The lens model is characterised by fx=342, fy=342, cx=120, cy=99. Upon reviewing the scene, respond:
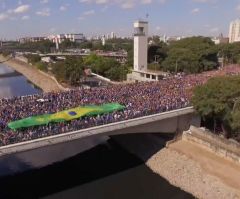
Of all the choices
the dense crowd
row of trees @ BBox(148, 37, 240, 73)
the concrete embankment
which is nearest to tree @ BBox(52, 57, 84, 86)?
row of trees @ BBox(148, 37, 240, 73)

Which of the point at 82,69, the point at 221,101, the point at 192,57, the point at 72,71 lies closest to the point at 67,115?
the point at 221,101

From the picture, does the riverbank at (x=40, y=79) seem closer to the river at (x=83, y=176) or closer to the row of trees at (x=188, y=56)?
the row of trees at (x=188, y=56)

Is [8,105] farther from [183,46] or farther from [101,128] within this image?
[183,46]

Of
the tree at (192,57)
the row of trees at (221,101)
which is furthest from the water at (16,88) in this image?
the row of trees at (221,101)

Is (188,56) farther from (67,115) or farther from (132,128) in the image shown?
(67,115)

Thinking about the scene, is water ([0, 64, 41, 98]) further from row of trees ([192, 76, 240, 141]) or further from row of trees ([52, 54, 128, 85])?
row of trees ([192, 76, 240, 141])

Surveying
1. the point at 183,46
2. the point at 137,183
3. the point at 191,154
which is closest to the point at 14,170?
the point at 137,183
